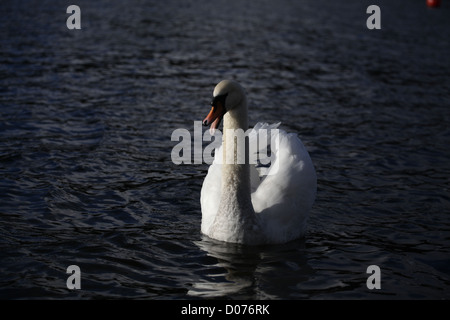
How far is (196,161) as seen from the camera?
1120 centimetres

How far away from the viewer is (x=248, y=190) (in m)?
7.40

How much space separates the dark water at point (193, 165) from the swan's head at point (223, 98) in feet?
5.28

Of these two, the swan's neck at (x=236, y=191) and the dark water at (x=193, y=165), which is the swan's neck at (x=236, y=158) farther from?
the dark water at (x=193, y=165)

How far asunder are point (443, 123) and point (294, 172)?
271 inches

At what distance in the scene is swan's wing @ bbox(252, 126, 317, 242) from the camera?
7566mm

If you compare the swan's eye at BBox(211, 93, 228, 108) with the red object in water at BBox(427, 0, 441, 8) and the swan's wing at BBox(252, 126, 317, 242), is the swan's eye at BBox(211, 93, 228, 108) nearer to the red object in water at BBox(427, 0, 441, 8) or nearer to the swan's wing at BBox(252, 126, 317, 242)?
the swan's wing at BBox(252, 126, 317, 242)

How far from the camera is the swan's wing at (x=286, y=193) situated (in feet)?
24.8

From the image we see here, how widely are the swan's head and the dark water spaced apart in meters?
1.61

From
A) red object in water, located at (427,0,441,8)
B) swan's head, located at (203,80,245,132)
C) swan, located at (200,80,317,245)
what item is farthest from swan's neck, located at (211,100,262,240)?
red object in water, located at (427,0,441,8)

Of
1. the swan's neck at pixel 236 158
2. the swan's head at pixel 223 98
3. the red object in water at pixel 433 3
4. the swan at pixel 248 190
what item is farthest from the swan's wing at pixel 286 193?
the red object in water at pixel 433 3

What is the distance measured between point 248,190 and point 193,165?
3.69m

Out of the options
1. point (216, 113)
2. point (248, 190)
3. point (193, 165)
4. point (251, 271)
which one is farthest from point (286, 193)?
point (193, 165)
